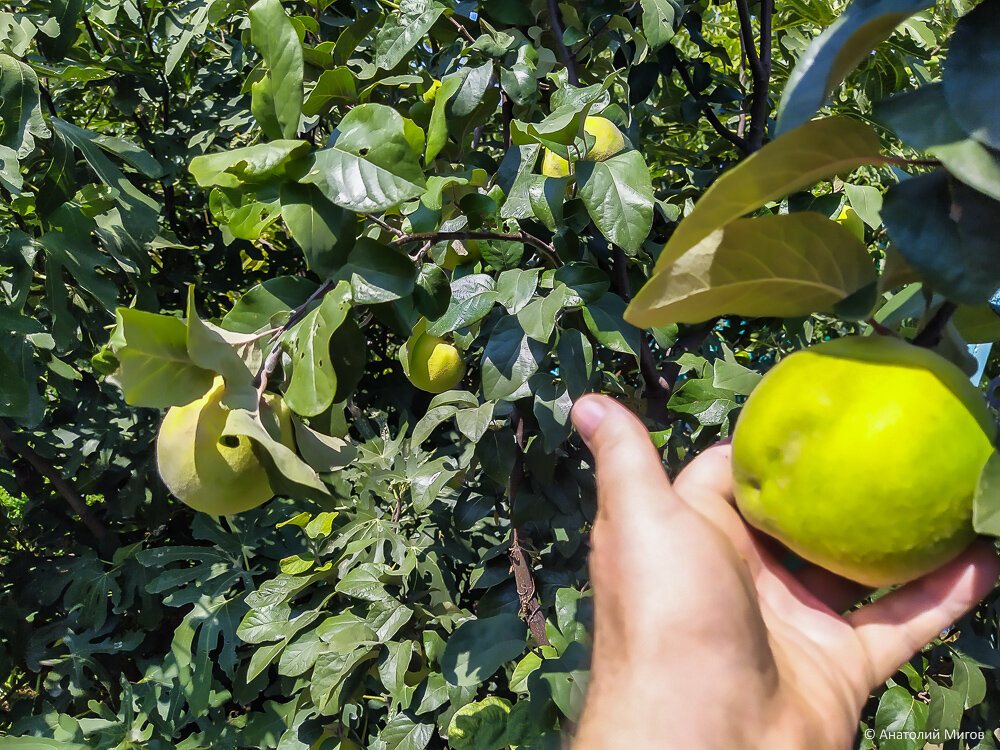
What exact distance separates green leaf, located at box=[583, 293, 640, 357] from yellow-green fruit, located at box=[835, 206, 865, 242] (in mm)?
513

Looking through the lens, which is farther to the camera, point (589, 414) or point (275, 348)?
point (589, 414)

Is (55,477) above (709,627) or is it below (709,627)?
below

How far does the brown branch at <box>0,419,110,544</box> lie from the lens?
189 centimetres

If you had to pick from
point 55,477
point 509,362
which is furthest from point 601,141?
point 55,477

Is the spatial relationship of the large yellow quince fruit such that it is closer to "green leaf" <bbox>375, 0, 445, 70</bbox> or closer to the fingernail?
the fingernail

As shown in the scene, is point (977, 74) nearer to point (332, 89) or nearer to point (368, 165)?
point (368, 165)

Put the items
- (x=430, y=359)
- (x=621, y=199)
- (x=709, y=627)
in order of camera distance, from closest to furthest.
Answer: (x=709, y=627), (x=621, y=199), (x=430, y=359)

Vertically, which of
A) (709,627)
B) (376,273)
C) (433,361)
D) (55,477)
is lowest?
(55,477)

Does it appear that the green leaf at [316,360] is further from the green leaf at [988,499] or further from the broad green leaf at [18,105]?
the broad green leaf at [18,105]

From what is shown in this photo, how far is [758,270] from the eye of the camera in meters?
0.69

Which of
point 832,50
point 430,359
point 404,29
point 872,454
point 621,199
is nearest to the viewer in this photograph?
point 832,50

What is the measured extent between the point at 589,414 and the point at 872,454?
359 millimetres

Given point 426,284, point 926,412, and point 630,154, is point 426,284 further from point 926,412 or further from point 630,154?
point 926,412

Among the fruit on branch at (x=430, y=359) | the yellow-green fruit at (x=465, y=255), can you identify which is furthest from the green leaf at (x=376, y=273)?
the fruit on branch at (x=430, y=359)
